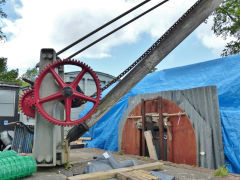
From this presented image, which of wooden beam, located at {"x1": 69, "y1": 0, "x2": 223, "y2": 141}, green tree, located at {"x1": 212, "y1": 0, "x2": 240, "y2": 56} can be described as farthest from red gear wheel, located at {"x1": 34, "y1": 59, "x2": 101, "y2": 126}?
green tree, located at {"x1": 212, "y1": 0, "x2": 240, "y2": 56}

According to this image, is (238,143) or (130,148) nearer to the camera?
(238,143)

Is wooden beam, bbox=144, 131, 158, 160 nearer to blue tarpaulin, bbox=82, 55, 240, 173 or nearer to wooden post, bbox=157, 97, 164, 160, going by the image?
wooden post, bbox=157, 97, 164, 160

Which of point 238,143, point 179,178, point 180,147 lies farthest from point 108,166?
point 238,143

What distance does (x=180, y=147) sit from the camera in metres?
4.87

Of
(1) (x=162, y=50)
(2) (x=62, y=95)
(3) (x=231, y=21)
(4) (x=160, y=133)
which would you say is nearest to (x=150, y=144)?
(4) (x=160, y=133)

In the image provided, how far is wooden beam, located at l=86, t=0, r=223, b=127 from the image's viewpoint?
3.98 m

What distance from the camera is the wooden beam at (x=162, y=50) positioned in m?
3.98

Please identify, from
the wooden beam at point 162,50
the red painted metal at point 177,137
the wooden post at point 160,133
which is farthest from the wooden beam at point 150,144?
the wooden beam at point 162,50

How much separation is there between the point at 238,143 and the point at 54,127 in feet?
12.4

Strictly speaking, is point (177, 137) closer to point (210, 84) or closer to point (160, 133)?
point (160, 133)

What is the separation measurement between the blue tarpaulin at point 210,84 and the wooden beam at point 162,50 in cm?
197

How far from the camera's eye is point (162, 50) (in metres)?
4.13

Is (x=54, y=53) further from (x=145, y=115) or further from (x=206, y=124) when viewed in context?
(x=206, y=124)

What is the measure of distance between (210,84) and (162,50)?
252cm
